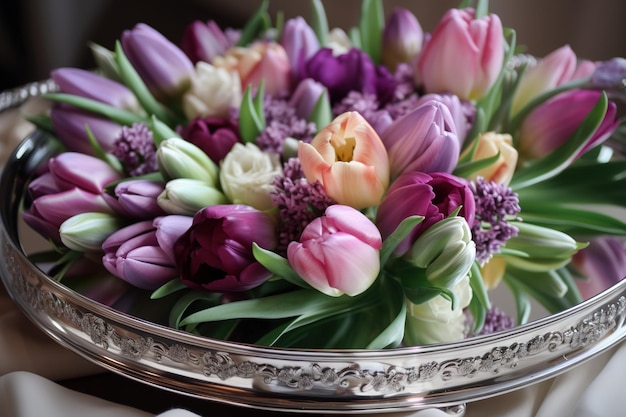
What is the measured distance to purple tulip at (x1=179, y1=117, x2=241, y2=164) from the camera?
1.53ft

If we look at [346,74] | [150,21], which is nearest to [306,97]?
[346,74]

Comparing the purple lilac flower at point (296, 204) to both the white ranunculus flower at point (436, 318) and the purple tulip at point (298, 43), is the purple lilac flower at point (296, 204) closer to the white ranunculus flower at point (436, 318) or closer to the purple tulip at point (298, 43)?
the white ranunculus flower at point (436, 318)

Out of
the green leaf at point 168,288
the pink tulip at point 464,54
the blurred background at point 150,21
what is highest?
the blurred background at point 150,21

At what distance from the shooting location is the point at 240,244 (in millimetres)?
376

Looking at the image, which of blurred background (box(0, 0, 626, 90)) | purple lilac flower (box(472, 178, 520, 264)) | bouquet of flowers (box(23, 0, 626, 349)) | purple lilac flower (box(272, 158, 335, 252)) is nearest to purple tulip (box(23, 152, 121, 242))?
bouquet of flowers (box(23, 0, 626, 349))

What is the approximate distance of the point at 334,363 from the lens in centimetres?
34

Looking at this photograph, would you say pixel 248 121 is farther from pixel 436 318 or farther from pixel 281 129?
pixel 436 318

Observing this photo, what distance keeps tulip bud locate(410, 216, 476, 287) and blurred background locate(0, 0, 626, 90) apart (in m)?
0.80

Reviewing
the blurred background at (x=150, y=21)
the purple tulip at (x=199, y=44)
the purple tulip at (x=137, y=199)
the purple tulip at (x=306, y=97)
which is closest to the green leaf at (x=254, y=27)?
the purple tulip at (x=199, y=44)

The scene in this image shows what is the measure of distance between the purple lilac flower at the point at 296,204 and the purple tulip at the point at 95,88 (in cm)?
18

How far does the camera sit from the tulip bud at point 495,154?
1.45ft

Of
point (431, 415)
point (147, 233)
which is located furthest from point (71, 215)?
point (431, 415)

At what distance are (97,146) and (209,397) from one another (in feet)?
0.66

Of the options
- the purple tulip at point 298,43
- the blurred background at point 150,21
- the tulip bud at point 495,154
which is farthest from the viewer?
the blurred background at point 150,21
